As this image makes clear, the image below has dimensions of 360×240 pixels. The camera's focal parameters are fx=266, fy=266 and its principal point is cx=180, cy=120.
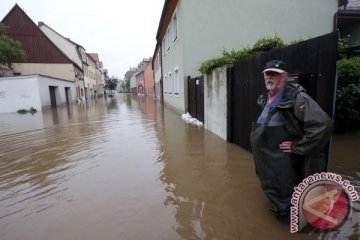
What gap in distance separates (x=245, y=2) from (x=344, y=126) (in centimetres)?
855

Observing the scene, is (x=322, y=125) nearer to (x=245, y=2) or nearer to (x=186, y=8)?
(x=186, y=8)

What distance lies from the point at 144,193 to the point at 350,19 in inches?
666

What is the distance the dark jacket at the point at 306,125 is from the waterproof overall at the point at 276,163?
0.09 meters

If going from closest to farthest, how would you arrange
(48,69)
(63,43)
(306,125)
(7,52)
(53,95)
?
(306,125) < (7,52) < (53,95) < (48,69) < (63,43)

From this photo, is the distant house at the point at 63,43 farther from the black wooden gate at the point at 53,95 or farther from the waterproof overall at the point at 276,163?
the waterproof overall at the point at 276,163

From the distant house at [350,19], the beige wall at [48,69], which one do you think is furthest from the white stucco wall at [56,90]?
the distant house at [350,19]

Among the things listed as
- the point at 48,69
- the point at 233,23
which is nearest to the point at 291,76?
the point at 233,23

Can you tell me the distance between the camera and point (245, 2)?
518 inches

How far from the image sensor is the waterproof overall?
2.78 meters

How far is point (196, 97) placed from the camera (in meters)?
11.0

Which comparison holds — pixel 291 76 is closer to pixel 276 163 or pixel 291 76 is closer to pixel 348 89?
pixel 276 163

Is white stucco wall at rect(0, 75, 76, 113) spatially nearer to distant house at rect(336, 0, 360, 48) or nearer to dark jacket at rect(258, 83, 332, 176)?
distant house at rect(336, 0, 360, 48)

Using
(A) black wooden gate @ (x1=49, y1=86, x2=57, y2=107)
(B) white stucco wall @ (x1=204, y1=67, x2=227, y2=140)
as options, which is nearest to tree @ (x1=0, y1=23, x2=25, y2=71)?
(A) black wooden gate @ (x1=49, y1=86, x2=57, y2=107)

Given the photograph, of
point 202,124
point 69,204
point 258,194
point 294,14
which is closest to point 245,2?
point 294,14
